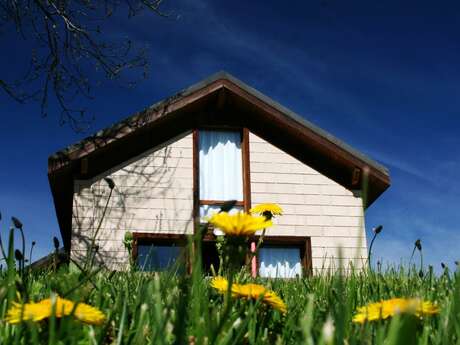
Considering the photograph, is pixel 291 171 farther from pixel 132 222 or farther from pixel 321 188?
pixel 132 222

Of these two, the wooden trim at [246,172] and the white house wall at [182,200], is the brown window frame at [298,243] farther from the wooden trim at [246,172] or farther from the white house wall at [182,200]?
A: the wooden trim at [246,172]

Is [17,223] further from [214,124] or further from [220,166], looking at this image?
[214,124]

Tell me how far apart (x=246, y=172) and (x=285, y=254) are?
2009 millimetres

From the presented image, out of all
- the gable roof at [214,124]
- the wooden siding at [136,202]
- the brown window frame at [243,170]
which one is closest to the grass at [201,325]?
the wooden siding at [136,202]

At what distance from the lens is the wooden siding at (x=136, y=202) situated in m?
12.2

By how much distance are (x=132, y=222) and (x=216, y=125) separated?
3064 mm

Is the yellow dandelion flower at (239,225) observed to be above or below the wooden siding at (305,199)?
below

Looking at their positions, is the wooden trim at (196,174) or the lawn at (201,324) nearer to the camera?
the lawn at (201,324)

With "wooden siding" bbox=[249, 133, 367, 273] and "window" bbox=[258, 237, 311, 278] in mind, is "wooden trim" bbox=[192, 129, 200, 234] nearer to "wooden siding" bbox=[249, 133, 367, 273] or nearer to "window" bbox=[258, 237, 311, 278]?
"wooden siding" bbox=[249, 133, 367, 273]

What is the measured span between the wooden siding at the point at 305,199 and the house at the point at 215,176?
0.02 meters

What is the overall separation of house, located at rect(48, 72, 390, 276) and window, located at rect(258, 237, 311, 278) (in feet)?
0.07

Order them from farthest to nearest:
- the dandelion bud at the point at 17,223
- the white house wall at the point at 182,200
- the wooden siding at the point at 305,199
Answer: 1. the wooden siding at the point at 305,199
2. the white house wall at the point at 182,200
3. the dandelion bud at the point at 17,223

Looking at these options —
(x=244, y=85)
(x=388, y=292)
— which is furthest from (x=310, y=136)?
(x=388, y=292)

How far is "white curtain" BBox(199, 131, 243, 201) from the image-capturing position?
13.2m
